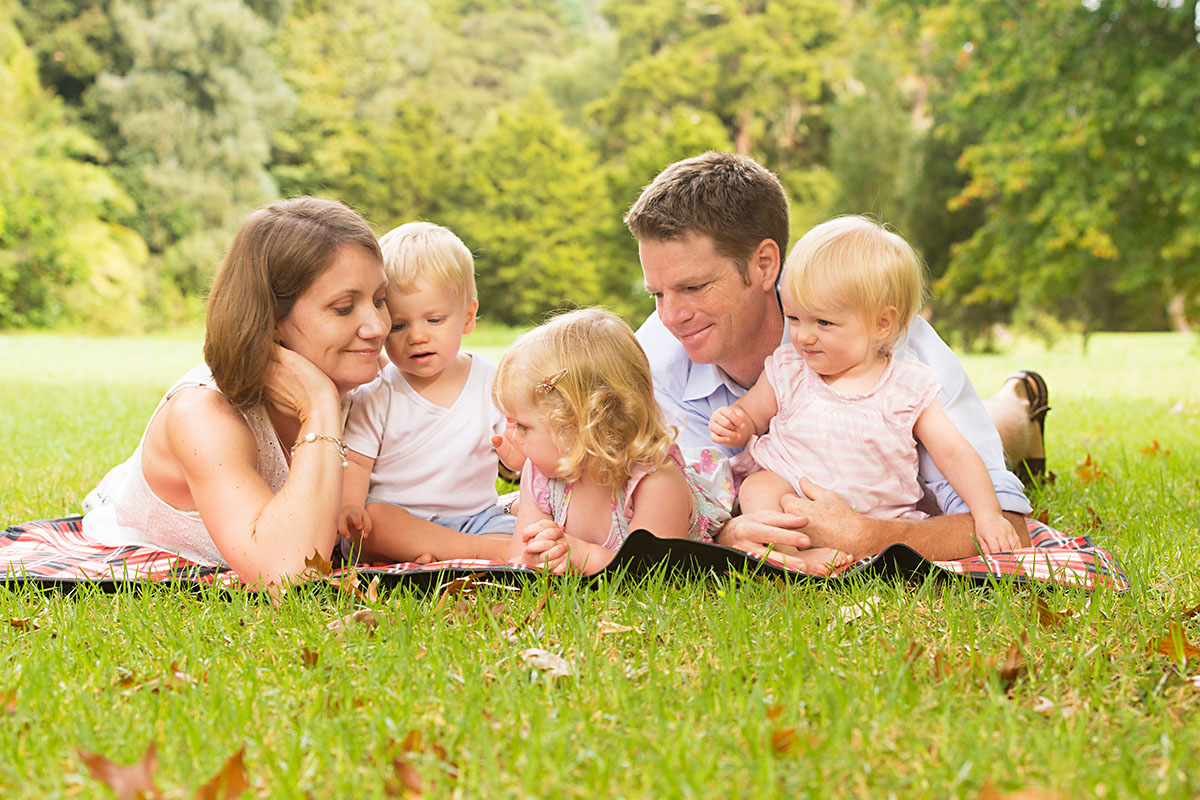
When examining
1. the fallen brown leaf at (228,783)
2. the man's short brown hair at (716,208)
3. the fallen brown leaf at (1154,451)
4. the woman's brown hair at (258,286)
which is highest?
the man's short brown hair at (716,208)

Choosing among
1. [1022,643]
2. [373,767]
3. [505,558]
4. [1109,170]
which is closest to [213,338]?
[505,558]

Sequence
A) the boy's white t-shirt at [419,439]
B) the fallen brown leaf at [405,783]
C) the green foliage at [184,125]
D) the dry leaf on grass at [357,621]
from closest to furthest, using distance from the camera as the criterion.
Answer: the fallen brown leaf at [405,783], the dry leaf on grass at [357,621], the boy's white t-shirt at [419,439], the green foliage at [184,125]

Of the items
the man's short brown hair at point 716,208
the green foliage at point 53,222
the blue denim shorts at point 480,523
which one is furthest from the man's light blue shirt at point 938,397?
the green foliage at point 53,222

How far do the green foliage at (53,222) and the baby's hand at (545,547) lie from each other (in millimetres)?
23307

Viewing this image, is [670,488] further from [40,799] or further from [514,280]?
[514,280]

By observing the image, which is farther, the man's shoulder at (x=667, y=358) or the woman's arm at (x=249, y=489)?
the man's shoulder at (x=667, y=358)

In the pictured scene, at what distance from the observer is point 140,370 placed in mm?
13828

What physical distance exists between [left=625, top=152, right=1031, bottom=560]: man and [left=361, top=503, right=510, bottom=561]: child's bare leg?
87 centimetres

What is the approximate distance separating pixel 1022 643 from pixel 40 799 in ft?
7.11

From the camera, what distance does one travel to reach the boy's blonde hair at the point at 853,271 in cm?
344

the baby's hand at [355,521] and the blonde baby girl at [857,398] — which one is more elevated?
the blonde baby girl at [857,398]

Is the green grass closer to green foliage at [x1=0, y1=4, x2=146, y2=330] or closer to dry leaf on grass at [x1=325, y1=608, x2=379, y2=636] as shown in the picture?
dry leaf on grass at [x1=325, y1=608, x2=379, y2=636]

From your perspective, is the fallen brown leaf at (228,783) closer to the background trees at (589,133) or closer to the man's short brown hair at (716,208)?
the man's short brown hair at (716,208)

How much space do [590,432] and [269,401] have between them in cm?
114
